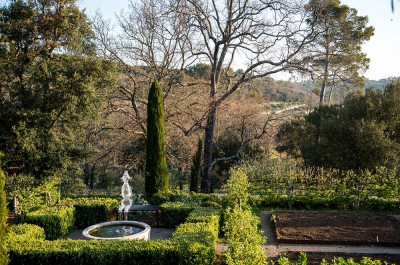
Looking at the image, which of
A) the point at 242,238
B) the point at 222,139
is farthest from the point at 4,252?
the point at 222,139

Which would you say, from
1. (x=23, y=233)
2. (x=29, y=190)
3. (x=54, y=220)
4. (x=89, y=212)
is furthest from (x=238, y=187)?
(x=29, y=190)

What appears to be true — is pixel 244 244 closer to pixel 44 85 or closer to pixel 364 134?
pixel 44 85

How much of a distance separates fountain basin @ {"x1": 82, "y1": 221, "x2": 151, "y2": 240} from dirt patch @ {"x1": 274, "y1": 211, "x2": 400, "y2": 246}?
3.46 meters

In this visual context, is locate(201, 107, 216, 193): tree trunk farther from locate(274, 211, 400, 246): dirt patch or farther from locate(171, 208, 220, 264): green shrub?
locate(171, 208, 220, 264): green shrub

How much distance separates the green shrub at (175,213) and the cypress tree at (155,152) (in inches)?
120

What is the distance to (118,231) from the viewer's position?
7.36 m

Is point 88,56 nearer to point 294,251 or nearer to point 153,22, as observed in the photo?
point 153,22

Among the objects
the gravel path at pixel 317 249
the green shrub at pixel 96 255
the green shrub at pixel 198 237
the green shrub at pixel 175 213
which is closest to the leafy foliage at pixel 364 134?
the gravel path at pixel 317 249

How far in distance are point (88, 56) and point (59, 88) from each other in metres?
2.36

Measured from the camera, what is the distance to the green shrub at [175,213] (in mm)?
9211

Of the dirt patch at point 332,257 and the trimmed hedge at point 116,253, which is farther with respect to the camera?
the dirt patch at point 332,257

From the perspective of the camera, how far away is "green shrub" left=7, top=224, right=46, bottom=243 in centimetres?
605

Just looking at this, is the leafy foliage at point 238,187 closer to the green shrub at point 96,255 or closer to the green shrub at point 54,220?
the green shrub at point 96,255

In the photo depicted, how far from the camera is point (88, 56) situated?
1267 cm
